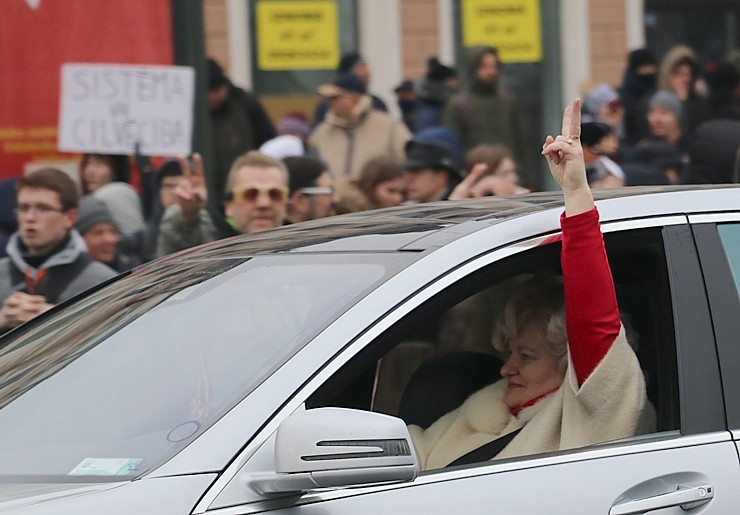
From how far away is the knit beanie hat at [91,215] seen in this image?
6.60 m

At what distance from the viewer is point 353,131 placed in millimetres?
9719

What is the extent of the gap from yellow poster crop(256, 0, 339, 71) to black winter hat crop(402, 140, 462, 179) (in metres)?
4.40

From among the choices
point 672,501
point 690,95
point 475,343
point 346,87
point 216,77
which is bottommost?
point 672,501

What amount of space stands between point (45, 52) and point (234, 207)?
210 cm

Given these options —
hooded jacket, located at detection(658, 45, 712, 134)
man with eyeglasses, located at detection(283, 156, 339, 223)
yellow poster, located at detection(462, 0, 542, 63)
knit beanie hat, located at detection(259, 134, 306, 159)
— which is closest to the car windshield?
man with eyeglasses, located at detection(283, 156, 339, 223)

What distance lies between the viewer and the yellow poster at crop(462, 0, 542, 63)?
12688 mm

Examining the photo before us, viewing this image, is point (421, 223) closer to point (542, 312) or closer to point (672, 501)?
point (542, 312)

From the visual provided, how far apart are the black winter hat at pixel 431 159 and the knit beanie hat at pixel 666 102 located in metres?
3.08

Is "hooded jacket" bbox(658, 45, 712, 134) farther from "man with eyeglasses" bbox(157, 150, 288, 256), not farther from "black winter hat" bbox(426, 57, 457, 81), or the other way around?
"man with eyeglasses" bbox(157, 150, 288, 256)

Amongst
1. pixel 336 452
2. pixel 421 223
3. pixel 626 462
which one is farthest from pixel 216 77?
pixel 336 452

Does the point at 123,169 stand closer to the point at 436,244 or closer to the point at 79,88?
the point at 79,88

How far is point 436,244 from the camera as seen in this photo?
318 centimetres

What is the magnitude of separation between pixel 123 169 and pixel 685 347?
16.7ft

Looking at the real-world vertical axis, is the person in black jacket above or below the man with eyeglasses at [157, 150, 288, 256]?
above
